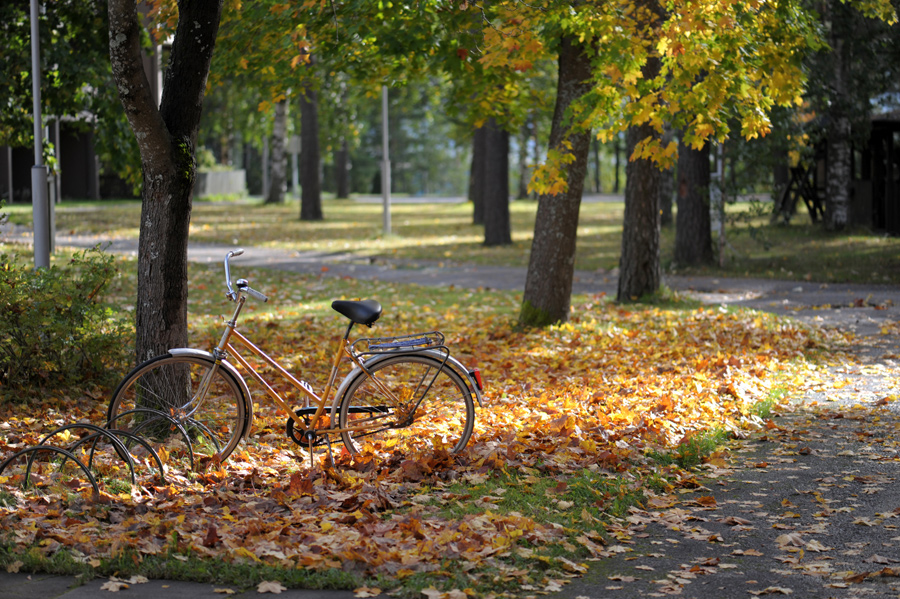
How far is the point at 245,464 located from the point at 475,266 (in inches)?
517

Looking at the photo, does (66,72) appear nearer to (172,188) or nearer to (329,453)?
(172,188)

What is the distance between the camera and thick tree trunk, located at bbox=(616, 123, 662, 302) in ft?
41.7

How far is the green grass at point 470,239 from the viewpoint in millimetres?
17781

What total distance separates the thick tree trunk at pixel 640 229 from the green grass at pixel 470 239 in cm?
446

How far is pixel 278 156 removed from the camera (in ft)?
120

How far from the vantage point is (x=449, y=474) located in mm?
5582

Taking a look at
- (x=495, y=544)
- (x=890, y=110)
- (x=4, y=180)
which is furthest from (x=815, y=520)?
(x=4, y=180)

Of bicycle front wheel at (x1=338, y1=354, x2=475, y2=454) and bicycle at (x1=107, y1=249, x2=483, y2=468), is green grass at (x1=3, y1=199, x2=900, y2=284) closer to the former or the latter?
bicycle front wheel at (x1=338, y1=354, x2=475, y2=454)

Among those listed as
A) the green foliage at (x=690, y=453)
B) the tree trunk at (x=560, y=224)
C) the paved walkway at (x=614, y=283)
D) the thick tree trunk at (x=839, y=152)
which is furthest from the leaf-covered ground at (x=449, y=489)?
the thick tree trunk at (x=839, y=152)

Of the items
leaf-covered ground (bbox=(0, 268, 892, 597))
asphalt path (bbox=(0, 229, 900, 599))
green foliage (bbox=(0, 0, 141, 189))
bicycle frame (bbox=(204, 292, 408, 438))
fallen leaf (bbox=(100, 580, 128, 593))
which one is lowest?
asphalt path (bbox=(0, 229, 900, 599))

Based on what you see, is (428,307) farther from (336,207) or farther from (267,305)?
(336,207)

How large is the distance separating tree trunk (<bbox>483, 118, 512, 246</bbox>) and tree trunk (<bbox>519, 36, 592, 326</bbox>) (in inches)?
454

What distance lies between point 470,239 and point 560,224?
45.5 feet

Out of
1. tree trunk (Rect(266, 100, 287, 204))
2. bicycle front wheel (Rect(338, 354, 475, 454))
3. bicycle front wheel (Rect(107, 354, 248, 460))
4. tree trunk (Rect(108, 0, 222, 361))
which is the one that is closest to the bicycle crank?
bicycle front wheel (Rect(338, 354, 475, 454))
